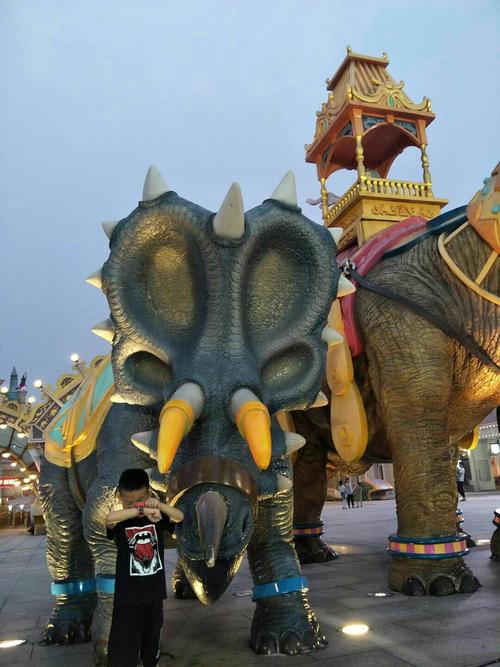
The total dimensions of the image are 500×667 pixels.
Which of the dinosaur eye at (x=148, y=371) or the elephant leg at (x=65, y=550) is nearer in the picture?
the dinosaur eye at (x=148, y=371)

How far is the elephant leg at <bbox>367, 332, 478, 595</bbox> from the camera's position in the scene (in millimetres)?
3184

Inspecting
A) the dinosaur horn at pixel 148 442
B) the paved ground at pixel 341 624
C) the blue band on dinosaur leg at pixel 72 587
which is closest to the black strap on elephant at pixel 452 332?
the paved ground at pixel 341 624

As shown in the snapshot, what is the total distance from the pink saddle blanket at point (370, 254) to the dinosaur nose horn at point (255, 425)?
2.15m

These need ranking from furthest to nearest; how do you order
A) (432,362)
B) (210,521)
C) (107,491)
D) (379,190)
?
(379,190) → (432,362) → (107,491) → (210,521)

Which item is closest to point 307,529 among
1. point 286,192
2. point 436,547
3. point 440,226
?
point 436,547

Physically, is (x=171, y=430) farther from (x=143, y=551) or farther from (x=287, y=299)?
(x=287, y=299)

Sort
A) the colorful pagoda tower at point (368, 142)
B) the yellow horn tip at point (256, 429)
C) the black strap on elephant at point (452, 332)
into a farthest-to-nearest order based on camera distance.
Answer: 1. the colorful pagoda tower at point (368, 142)
2. the black strap on elephant at point (452, 332)
3. the yellow horn tip at point (256, 429)

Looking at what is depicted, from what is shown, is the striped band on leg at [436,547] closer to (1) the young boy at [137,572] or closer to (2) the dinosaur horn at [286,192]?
(1) the young boy at [137,572]

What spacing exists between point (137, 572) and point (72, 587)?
1596 millimetres

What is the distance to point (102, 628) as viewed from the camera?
2.27m

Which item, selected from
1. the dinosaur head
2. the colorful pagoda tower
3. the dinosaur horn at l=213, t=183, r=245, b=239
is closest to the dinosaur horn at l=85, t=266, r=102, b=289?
the dinosaur head

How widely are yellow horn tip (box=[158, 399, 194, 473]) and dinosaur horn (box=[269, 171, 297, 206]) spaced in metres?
0.83

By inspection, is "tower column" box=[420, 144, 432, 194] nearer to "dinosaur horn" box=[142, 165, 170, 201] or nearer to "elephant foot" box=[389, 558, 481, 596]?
"elephant foot" box=[389, 558, 481, 596]

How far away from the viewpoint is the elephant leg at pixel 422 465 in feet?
10.4
